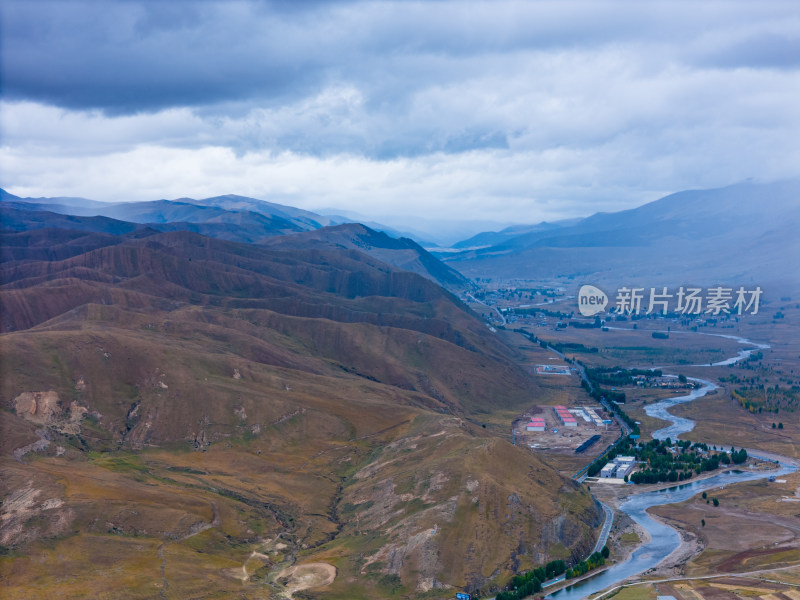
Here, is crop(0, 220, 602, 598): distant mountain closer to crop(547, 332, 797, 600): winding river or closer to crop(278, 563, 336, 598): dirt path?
crop(278, 563, 336, 598): dirt path

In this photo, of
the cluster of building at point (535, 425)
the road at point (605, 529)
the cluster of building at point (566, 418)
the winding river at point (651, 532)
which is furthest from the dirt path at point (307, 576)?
the cluster of building at point (566, 418)

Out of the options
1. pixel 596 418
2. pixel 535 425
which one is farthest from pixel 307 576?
pixel 596 418

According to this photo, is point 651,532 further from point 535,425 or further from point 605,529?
point 535,425

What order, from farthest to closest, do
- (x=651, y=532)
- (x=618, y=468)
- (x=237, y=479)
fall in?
(x=618, y=468) → (x=237, y=479) → (x=651, y=532)

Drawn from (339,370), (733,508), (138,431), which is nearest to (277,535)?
(138,431)

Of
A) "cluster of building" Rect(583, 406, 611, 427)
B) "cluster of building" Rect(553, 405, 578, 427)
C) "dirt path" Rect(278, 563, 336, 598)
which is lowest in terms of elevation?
"dirt path" Rect(278, 563, 336, 598)

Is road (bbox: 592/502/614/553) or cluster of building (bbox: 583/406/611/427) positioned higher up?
cluster of building (bbox: 583/406/611/427)

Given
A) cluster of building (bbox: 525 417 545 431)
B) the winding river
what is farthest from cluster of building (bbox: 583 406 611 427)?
the winding river

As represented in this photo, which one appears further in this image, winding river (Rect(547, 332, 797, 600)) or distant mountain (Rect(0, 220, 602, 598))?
winding river (Rect(547, 332, 797, 600))

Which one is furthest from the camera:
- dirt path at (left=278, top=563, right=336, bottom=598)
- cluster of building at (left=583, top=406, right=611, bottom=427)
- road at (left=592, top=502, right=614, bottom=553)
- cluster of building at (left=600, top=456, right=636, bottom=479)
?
cluster of building at (left=583, top=406, right=611, bottom=427)
